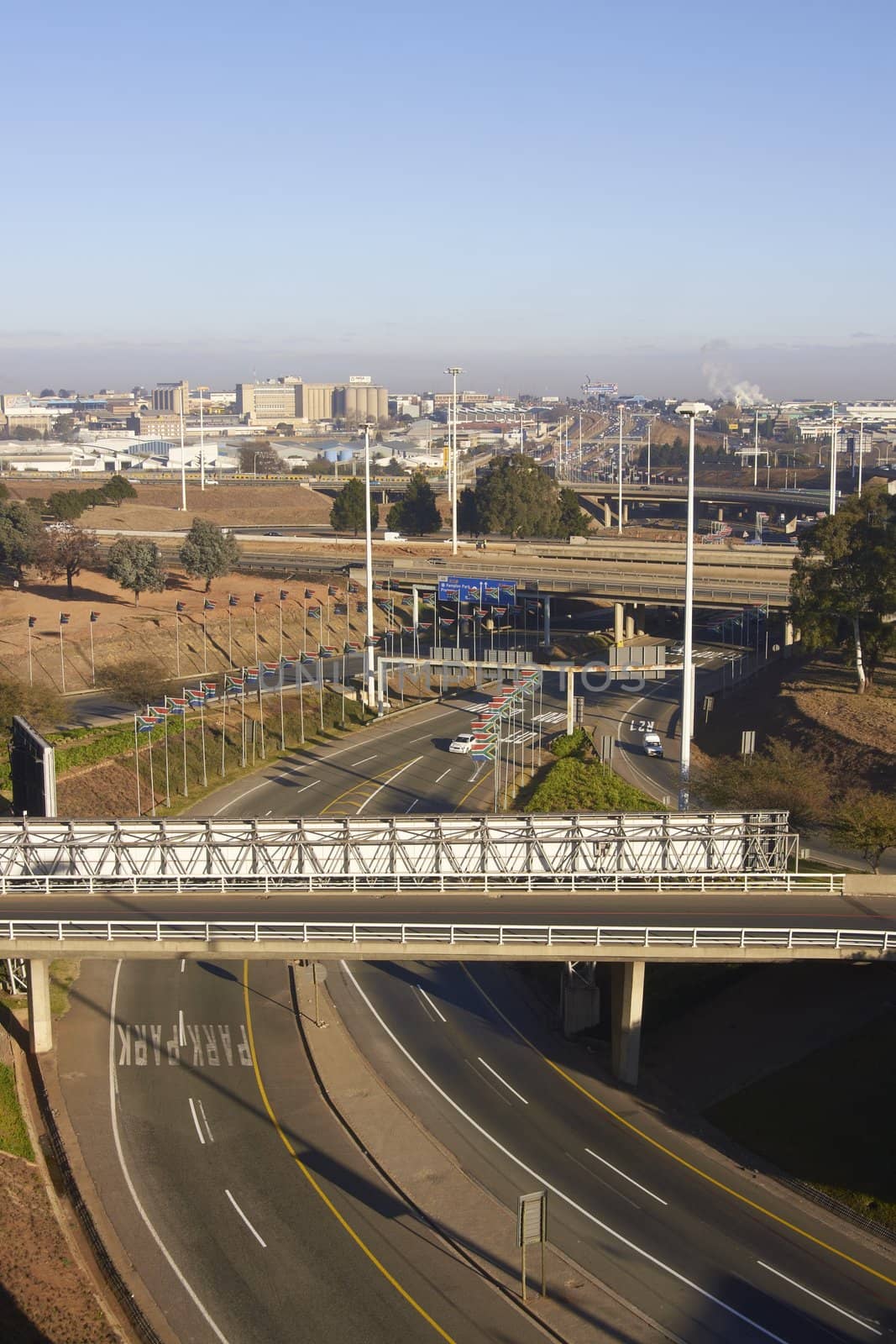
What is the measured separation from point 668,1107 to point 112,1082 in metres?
11.9

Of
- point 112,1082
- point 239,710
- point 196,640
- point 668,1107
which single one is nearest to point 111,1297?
point 112,1082

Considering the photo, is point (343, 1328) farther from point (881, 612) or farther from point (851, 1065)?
point (881, 612)

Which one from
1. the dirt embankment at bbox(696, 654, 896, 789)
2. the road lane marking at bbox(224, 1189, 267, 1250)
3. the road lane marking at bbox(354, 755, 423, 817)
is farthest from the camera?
the dirt embankment at bbox(696, 654, 896, 789)

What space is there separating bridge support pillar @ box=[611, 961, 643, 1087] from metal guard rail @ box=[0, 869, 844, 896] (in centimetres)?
279

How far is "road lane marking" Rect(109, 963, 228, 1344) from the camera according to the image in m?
21.4

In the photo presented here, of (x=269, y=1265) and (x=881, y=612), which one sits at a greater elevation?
(x=881, y=612)

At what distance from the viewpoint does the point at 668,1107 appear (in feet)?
91.9

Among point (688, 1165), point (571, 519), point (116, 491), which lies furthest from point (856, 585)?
point (116, 491)

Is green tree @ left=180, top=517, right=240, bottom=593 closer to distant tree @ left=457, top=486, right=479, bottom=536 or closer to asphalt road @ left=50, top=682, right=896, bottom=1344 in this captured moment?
distant tree @ left=457, top=486, right=479, bottom=536

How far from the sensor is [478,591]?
3014 inches

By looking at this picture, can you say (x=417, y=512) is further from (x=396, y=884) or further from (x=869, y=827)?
(x=396, y=884)

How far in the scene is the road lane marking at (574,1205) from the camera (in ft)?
70.5

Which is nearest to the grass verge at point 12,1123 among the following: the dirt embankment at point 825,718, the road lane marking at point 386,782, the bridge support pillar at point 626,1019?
the bridge support pillar at point 626,1019

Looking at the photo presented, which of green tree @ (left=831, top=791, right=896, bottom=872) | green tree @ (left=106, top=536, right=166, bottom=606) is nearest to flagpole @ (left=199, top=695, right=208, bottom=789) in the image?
green tree @ (left=106, top=536, right=166, bottom=606)
